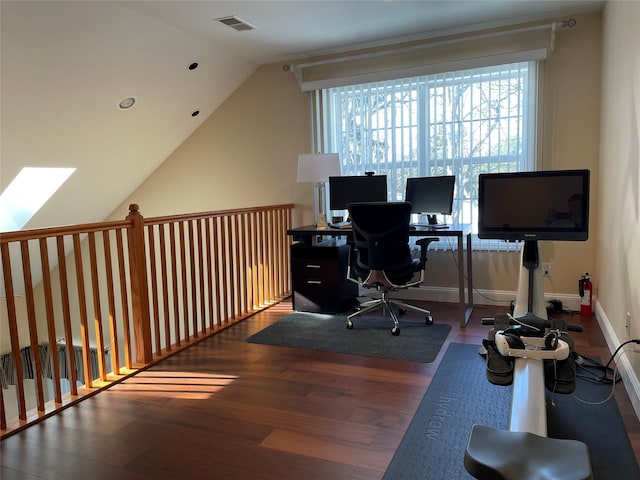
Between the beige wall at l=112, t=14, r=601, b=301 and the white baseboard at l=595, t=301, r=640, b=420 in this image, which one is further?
the beige wall at l=112, t=14, r=601, b=301

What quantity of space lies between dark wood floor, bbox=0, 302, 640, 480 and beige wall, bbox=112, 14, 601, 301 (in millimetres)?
1122

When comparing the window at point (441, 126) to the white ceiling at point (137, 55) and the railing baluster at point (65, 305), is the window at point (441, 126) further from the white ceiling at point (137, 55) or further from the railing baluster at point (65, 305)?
the railing baluster at point (65, 305)

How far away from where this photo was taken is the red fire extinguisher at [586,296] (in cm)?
383

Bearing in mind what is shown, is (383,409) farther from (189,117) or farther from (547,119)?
(189,117)

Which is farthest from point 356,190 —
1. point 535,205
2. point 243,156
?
point 535,205

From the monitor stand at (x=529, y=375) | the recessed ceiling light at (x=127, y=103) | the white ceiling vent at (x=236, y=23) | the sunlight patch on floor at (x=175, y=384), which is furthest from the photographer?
the recessed ceiling light at (x=127, y=103)

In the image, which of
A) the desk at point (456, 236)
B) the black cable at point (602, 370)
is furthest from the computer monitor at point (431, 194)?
the black cable at point (602, 370)

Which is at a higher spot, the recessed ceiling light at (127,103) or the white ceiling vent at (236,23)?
the white ceiling vent at (236,23)

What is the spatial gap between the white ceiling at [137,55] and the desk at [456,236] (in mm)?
1696

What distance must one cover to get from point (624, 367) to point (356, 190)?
250 cm

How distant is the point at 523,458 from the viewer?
125 centimetres

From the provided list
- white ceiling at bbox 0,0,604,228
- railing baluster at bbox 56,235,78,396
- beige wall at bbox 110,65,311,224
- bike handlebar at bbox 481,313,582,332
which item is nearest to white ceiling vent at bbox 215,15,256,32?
white ceiling at bbox 0,0,604,228

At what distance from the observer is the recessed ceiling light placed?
4.22 metres

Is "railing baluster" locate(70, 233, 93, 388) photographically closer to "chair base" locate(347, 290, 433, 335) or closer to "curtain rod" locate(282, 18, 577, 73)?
"chair base" locate(347, 290, 433, 335)
